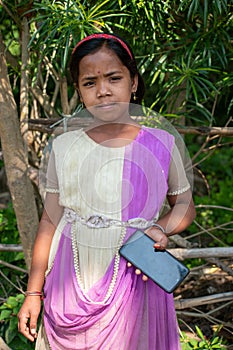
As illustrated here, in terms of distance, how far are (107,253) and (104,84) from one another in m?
0.46

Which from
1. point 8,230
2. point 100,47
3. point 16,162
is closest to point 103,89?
point 100,47

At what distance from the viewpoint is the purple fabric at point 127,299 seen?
5.14 feet

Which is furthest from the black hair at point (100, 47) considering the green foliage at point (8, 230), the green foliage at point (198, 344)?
the green foliage at point (8, 230)

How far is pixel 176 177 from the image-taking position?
1.65 metres

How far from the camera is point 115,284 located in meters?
1.58

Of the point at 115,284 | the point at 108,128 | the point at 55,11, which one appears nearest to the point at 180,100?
the point at 55,11

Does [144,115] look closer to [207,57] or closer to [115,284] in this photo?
[207,57]

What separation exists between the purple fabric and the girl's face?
121mm

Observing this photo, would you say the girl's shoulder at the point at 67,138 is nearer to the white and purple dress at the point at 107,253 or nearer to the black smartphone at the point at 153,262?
the white and purple dress at the point at 107,253

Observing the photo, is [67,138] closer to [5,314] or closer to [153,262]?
[153,262]

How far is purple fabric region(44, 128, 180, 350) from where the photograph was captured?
1567mm

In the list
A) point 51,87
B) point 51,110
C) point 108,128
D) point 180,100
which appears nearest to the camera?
point 108,128

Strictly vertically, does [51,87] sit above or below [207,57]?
below

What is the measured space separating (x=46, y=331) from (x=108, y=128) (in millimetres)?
601
